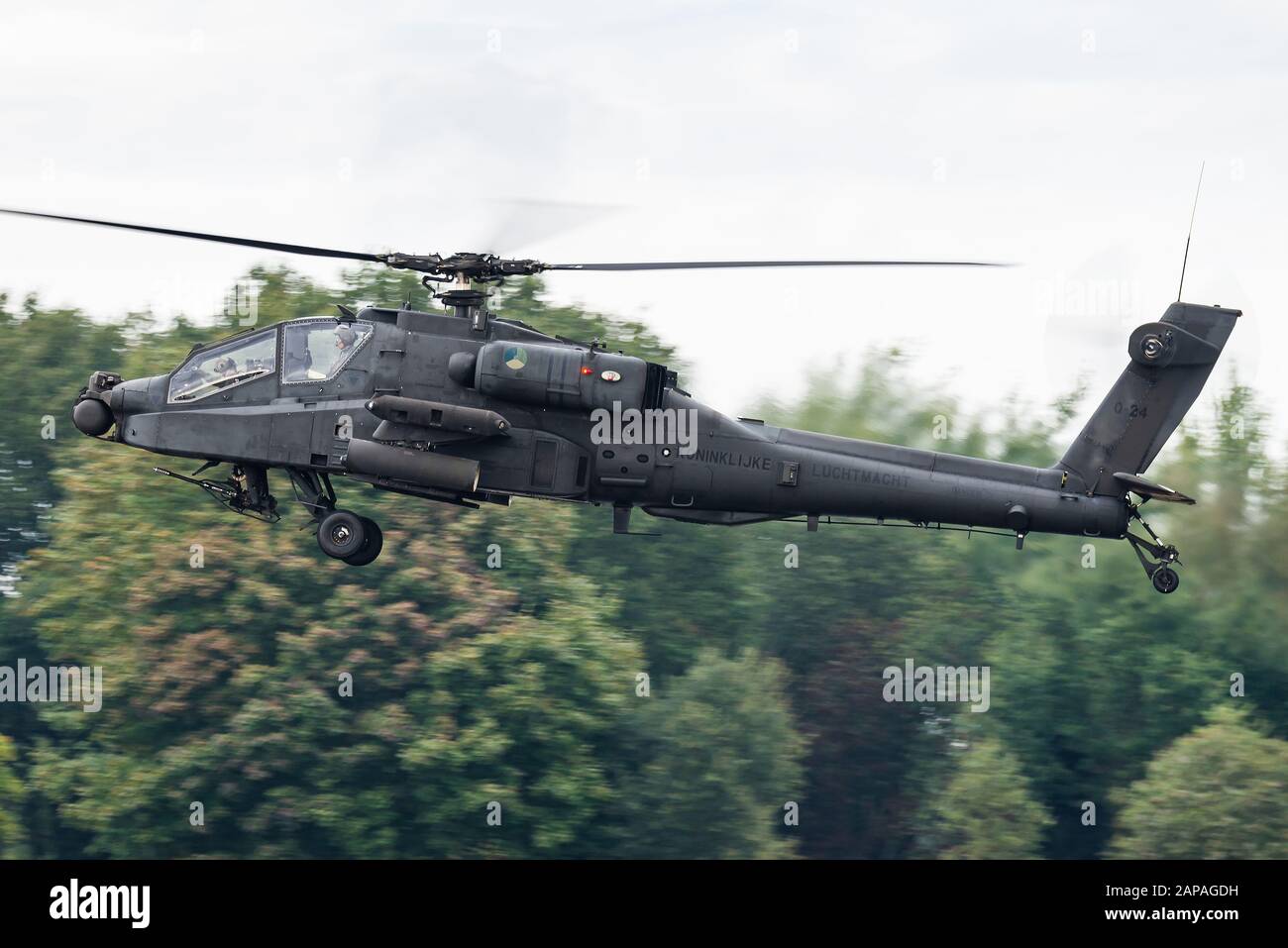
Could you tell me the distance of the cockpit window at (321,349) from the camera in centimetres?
2142

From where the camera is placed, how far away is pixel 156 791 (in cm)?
4066

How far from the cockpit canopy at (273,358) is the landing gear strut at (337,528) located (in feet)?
4.29

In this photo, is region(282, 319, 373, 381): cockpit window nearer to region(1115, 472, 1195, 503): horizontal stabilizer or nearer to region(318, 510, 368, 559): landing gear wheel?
region(318, 510, 368, 559): landing gear wheel

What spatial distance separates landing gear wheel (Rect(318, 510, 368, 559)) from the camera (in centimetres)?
2200

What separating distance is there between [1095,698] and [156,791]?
2665 centimetres

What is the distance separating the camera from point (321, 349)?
2148cm

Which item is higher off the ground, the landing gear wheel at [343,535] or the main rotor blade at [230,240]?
the main rotor blade at [230,240]

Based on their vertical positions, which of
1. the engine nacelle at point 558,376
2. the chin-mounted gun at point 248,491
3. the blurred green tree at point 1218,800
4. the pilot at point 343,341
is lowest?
the blurred green tree at point 1218,800

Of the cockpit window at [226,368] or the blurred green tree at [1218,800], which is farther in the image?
the blurred green tree at [1218,800]

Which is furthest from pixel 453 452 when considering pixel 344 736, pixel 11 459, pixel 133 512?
pixel 11 459

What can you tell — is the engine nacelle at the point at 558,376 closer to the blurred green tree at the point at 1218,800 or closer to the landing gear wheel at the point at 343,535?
the landing gear wheel at the point at 343,535

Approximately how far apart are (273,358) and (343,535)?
2420 mm

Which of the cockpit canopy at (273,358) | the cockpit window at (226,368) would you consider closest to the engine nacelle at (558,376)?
the cockpit canopy at (273,358)

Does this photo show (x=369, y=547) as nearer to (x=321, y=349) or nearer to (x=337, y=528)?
(x=337, y=528)
